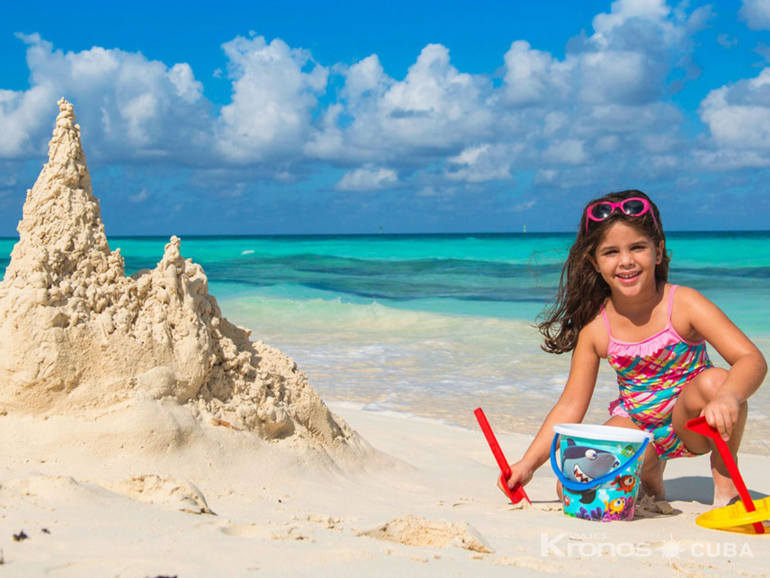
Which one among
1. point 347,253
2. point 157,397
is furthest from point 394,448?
point 347,253

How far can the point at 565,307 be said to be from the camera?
2.95 meters

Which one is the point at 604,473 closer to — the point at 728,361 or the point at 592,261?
the point at 728,361

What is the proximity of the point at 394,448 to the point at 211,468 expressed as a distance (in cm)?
132

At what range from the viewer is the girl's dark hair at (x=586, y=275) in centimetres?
272

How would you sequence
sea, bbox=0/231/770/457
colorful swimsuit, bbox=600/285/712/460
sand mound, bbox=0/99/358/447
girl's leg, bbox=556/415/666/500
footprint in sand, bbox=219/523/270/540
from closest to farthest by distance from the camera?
footprint in sand, bbox=219/523/270/540, sand mound, bbox=0/99/358/447, colorful swimsuit, bbox=600/285/712/460, girl's leg, bbox=556/415/666/500, sea, bbox=0/231/770/457

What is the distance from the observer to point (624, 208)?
2689mm

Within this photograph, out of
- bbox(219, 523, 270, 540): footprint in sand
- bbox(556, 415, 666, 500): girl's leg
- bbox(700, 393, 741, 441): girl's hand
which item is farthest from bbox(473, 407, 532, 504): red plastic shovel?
bbox(219, 523, 270, 540): footprint in sand

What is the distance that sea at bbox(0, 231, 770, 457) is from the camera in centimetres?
525

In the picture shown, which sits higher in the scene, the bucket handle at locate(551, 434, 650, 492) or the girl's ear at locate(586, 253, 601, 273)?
the girl's ear at locate(586, 253, 601, 273)

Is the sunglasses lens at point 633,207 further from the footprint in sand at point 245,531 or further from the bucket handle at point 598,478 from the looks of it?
the footprint in sand at point 245,531

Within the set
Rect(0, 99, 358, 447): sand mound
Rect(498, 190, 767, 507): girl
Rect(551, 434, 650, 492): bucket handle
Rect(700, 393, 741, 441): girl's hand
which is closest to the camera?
Rect(700, 393, 741, 441): girl's hand

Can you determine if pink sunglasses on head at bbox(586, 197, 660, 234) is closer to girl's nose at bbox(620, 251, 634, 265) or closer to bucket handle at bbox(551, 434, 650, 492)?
girl's nose at bbox(620, 251, 634, 265)

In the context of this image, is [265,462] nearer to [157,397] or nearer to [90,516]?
[157,397]

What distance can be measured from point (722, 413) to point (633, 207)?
80 cm
